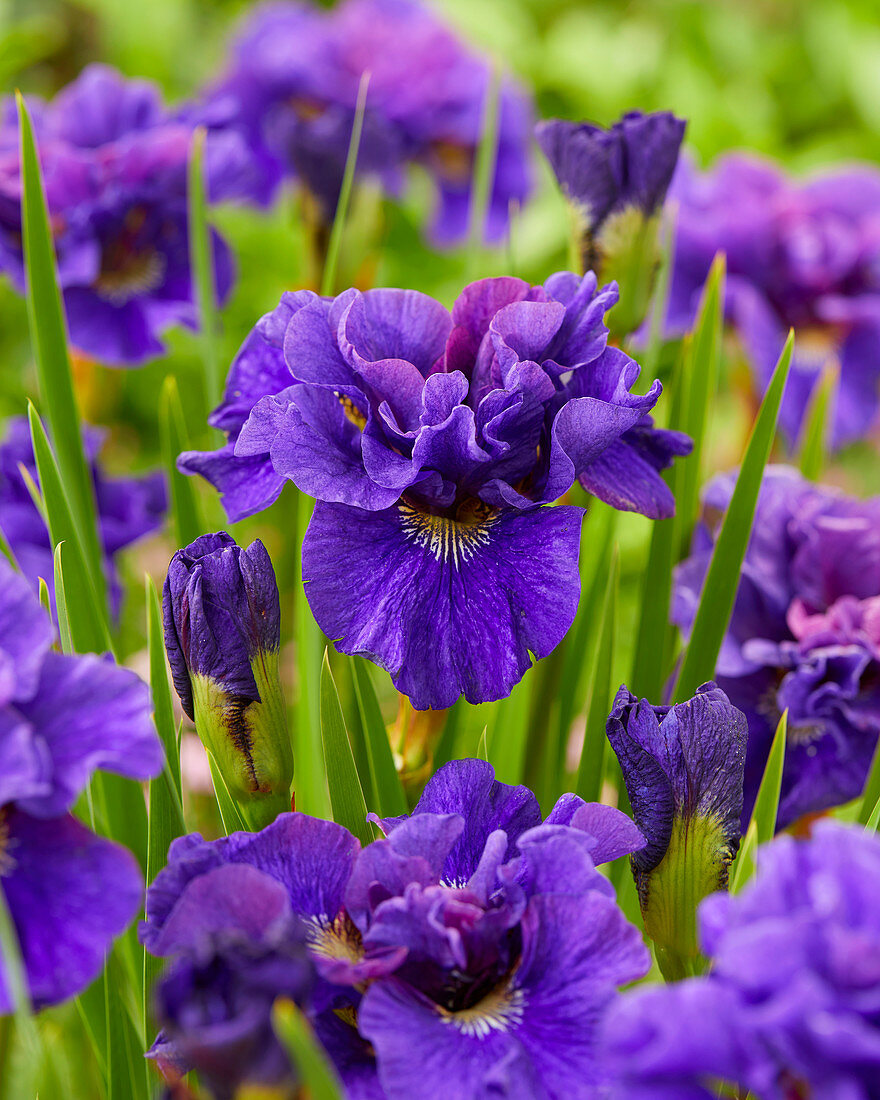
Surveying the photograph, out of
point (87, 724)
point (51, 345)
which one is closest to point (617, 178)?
point (51, 345)

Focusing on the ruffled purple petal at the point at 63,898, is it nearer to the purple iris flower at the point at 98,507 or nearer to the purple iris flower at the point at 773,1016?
the purple iris flower at the point at 773,1016

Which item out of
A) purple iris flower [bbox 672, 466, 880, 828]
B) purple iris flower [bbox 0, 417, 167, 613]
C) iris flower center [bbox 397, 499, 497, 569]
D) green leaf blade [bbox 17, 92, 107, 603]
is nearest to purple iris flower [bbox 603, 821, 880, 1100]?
iris flower center [bbox 397, 499, 497, 569]

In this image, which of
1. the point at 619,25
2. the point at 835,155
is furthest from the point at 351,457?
the point at 619,25

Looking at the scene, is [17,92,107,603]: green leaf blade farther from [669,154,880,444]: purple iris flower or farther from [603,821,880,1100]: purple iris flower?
[669,154,880,444]: purple iris flower

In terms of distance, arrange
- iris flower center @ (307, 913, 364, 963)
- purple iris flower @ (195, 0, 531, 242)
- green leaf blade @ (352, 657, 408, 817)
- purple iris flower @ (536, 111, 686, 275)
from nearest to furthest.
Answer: iris flower center @ (307, 913, 364, 963)
green leaf blade @ (352, 657, 408, 817)
purple iris flower @ (536, 111, 686, 275)
purple iris flower @ (195, 0, 531, 242)

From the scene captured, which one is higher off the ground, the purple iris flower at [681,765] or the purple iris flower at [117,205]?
the purple iris flower at [117,205]

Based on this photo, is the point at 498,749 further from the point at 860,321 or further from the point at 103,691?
the point at 860,321

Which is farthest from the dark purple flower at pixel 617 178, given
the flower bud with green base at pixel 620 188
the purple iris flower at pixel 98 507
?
the purple iris flower at pixel 98 507
